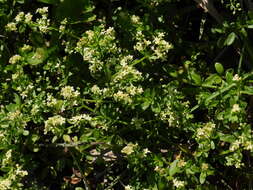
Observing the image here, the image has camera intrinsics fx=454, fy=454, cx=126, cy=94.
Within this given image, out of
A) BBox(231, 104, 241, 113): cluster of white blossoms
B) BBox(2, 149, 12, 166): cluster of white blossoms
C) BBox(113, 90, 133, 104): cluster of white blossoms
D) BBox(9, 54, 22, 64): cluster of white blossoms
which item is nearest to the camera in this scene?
BBox(231, 104, 241, 113): cluster of white blossoms

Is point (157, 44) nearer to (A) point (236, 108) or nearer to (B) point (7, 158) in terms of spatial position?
(A) point (236, 108)

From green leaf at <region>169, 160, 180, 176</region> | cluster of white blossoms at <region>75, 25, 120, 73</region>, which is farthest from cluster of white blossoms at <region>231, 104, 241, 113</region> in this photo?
cluster of white blossoms at <region>75, 25, 120, 73</region>

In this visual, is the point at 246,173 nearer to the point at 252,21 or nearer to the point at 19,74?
the point at 252,21

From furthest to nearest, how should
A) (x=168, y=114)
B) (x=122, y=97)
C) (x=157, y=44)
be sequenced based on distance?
(x=157, y=44), (x=168, y=114), (x=122, y=97)

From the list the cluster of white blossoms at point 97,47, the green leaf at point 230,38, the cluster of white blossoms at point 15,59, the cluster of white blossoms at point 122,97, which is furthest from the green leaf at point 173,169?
the cluster of white blossoms at point 15,59

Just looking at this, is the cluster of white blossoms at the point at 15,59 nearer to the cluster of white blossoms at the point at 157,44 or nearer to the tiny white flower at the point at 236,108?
the cluster of white blossoms at the point at 157,44

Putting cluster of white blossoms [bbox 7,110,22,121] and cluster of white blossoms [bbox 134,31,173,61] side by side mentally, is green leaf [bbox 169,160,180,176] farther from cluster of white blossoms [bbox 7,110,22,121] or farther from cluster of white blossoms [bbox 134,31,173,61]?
cluster of white blossoms [bbox 7,110,22,121]

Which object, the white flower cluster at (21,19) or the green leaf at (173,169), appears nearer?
the green leaf at (173,169)

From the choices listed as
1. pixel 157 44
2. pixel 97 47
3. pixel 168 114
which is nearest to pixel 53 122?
pixel 97 47
